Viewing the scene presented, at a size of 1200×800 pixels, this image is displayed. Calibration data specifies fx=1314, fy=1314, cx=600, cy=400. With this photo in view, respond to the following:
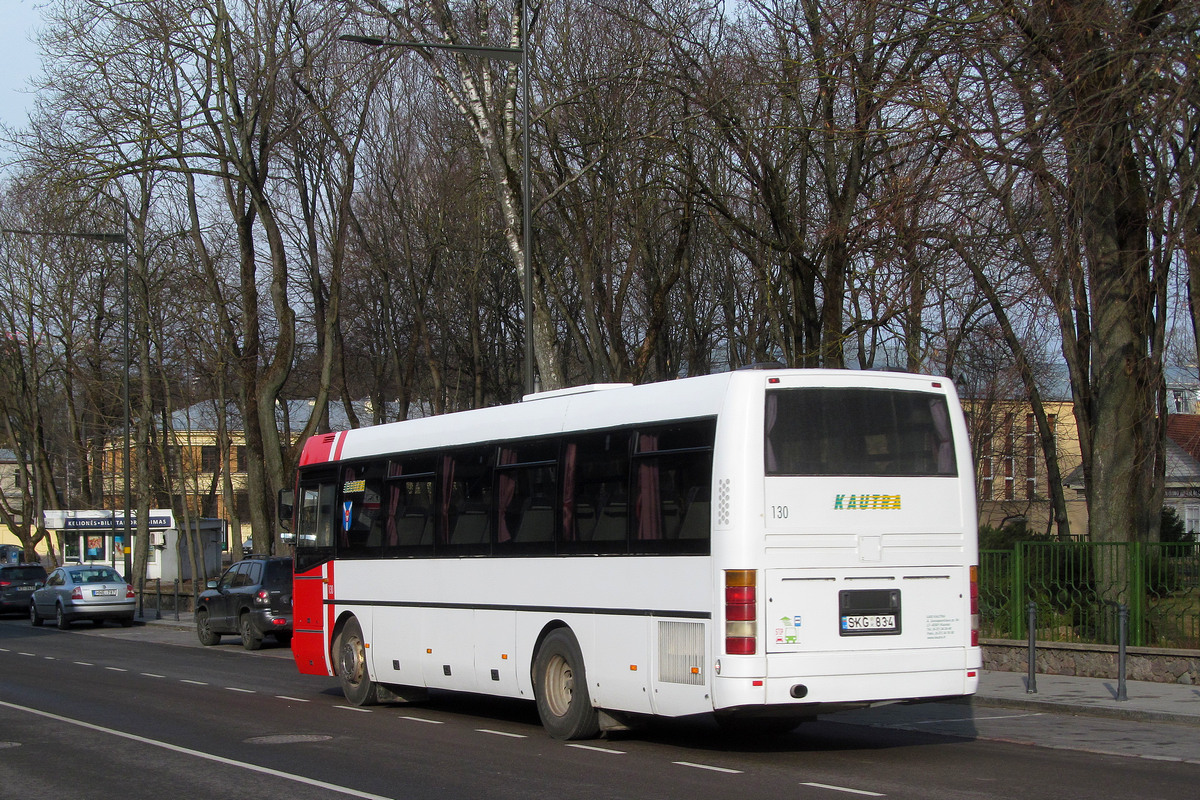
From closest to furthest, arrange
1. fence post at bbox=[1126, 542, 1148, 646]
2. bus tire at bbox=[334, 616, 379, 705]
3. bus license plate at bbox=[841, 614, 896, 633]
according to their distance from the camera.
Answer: bus license plate at bbox=[841, 614, 896, 633] → bus tire at bbox=[334, 616, 379, 705] → fence post at bbox=[1126, 542, 1148, 646]

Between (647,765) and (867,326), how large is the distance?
971cm

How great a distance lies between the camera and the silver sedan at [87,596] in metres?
35.5

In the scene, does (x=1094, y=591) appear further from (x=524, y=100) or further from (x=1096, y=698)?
(x=524, y=100)

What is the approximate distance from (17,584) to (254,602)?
19.2 metres

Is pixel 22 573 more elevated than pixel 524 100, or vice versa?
pixel 524 100

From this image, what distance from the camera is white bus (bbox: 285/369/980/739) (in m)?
10.2

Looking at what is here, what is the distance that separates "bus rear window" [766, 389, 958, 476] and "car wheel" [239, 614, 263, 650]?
61.0 ft

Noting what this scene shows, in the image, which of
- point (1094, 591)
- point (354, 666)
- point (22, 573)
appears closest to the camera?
point (354, 666)

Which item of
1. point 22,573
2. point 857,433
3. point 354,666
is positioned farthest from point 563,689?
point 22,573

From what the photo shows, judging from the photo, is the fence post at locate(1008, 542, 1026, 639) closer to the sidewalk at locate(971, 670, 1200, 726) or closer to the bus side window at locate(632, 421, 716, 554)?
the sidewalk at locate(971, 670, 1200, 726)

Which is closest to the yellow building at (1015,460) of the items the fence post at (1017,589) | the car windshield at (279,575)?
the fence post at (1017,589)

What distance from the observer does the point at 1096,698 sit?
1465 cm

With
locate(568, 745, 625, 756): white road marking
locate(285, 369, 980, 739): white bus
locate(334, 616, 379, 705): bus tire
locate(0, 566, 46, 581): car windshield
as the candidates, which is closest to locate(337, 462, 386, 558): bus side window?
locate(334, 616, 379, 705): bus tire

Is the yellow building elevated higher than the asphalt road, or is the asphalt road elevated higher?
the yellow building
